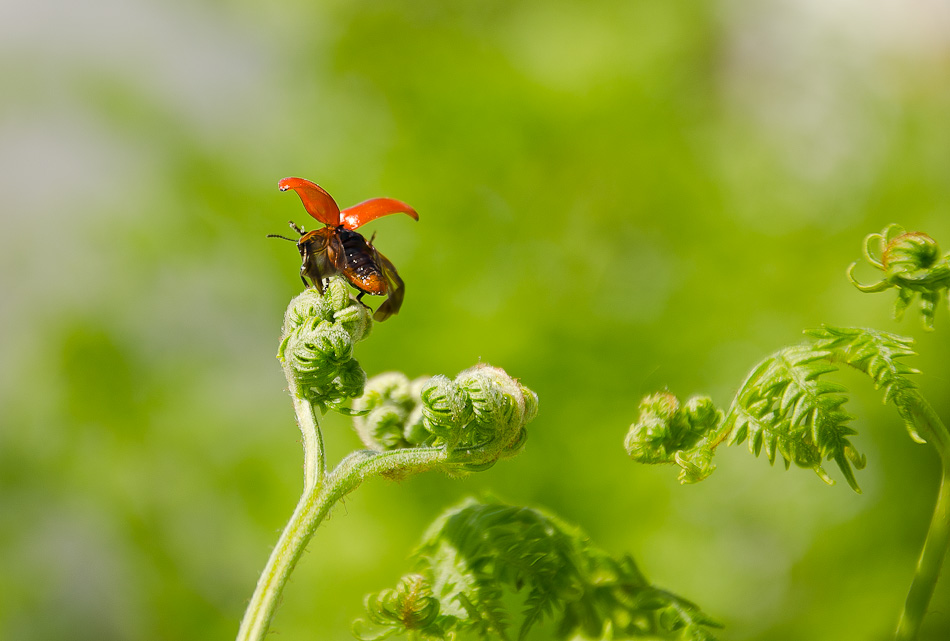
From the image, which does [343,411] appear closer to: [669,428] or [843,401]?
[669,428]

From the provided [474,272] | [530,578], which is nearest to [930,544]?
[530,578]

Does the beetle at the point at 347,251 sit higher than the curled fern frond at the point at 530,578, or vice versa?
the beetle at the point at 347,251

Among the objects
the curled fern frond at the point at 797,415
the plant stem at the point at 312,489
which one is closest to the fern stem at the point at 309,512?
the plant stem at the point at 312,489

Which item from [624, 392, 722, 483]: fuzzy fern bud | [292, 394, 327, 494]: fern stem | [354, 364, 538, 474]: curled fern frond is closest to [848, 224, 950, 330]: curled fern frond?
[624, 392, 722, 483]: fuzzy fern bud

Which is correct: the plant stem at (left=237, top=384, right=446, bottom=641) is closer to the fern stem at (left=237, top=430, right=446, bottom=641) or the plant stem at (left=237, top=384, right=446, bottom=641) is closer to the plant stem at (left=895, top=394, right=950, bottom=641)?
the fern stem at (left=237, top=430, right=446, bottom=641)

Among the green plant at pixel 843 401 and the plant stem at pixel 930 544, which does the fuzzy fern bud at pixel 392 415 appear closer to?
the green plant at pixel 843 401

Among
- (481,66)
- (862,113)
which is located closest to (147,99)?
(481,66)

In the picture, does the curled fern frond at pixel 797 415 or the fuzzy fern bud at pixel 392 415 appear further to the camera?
the fuzzy fern bud at pixel 392 415
